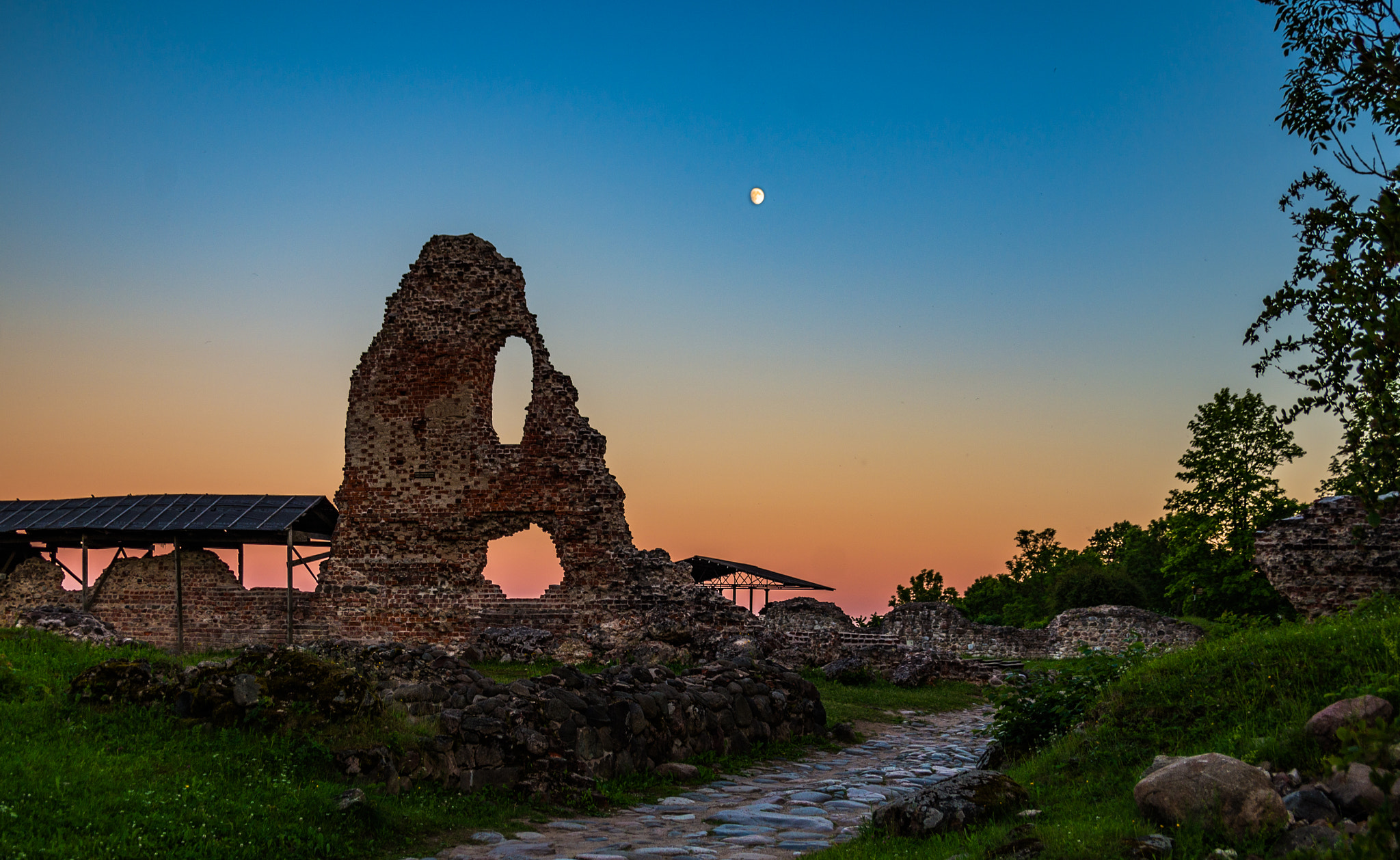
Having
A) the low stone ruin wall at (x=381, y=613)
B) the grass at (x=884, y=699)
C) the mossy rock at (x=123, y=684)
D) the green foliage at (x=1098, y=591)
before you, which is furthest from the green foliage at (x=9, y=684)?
the green foliage at (x=1098, y=591)

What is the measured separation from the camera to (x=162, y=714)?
7906 millimetres

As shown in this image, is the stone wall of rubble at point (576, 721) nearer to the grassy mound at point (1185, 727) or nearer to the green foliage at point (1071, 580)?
the grassy mound at point (1185, 727)

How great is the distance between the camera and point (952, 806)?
6559 millimetres

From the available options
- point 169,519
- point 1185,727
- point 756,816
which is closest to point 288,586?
point 169,519

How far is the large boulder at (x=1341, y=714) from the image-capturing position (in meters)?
5.96

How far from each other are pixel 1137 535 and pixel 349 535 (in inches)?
1933

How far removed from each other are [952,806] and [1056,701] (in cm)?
339

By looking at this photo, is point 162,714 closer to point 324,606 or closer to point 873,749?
point 873,749

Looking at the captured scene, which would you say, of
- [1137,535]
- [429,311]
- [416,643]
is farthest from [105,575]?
[1137,535]

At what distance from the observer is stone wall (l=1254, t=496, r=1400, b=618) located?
53.1ft

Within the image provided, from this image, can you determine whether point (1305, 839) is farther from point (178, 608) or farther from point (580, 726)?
point (178, 608)

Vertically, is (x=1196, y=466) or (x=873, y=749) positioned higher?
(x=1196, y=466)

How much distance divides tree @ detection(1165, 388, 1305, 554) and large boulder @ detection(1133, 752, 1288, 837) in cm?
3295

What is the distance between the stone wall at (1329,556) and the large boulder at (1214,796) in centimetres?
1263
